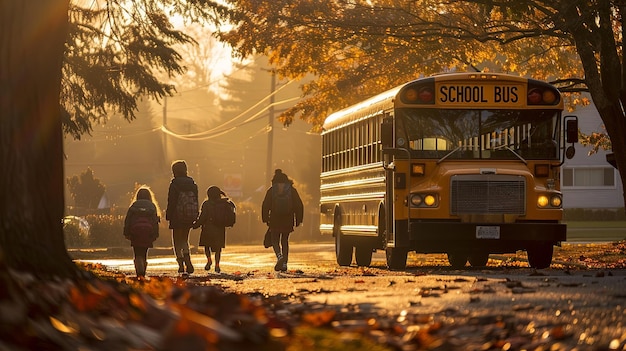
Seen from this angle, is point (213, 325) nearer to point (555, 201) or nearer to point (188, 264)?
point (555, 201)

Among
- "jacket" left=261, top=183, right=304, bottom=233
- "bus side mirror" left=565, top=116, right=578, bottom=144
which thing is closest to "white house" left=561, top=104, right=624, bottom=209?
"jacket" left=261, top=183, right=304, bottom=233

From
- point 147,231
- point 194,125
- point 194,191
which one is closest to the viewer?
point 147,231

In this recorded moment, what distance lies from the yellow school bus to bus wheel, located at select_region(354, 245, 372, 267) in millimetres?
3048

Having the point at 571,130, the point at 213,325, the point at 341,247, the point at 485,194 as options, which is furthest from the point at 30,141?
the point at 341,247

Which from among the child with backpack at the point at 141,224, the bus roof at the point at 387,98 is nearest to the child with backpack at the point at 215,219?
the child with backpack at the point at 141,224

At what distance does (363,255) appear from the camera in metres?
24.4

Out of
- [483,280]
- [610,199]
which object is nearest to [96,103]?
[483,280]

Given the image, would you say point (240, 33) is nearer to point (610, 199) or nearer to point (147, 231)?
point (147, 231)

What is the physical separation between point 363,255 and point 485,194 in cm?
525

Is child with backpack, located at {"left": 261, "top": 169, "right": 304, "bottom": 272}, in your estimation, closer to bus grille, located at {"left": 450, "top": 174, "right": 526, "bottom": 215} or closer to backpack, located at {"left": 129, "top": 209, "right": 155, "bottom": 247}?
backpack, located at {"left": 129, "top": 209, "right": 155, "bottom": 247}

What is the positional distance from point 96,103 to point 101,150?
88629 mm

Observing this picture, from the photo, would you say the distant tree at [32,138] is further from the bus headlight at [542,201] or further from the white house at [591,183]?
the white house at [591,183]

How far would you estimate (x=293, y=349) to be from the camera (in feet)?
25.5

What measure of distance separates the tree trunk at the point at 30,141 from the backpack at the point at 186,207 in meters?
10.4
